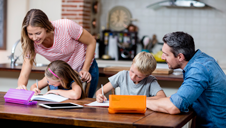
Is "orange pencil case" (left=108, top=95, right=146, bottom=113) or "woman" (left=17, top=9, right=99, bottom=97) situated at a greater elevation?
"woman" (left=17, top=9, right=99, bottom=97)

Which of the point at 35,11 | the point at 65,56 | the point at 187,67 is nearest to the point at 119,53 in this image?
the point at 65,56

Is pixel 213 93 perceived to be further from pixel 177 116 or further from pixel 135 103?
pixel 135 103

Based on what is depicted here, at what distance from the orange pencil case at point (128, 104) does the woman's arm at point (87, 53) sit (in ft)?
2.67

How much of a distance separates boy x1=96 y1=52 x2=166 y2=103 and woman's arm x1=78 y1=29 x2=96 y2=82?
25cm

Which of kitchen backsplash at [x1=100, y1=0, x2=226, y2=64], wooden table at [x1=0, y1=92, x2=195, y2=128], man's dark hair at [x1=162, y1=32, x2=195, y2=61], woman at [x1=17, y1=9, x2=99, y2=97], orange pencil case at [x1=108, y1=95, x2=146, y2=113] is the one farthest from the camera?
kitchen backsplash at [x1=100, y1=0, x2=226, y2=64]

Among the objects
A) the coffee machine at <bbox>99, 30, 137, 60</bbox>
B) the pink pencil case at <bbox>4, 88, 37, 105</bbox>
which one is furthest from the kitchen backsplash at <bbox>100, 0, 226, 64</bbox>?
the pink pencil case at <bbox>4, 88, 37, 105</bbox>

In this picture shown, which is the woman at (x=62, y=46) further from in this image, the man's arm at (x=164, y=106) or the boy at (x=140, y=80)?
the man's arm at (x=164, y=106)

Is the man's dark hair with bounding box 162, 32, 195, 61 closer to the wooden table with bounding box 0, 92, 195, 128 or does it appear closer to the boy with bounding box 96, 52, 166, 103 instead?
the boy with bounding box 96, 52, 166, 103

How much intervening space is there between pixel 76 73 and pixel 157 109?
0.93 meters

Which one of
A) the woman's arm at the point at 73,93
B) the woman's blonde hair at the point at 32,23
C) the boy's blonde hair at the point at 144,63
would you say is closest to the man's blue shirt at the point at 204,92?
the boy's blonde hair at the point at 144,63

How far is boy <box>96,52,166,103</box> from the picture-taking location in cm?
195

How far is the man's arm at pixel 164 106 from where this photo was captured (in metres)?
1.56

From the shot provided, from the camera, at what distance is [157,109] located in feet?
5.33

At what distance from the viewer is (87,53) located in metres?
2.43
